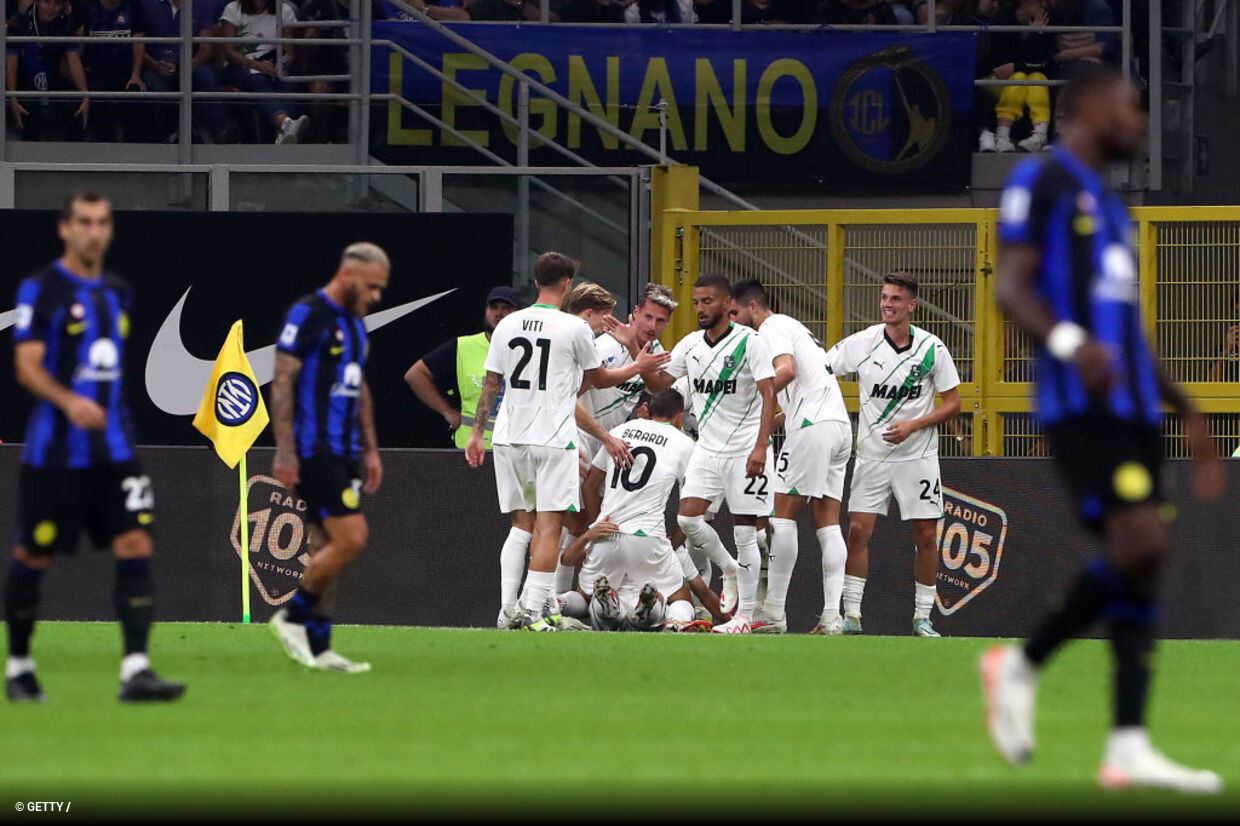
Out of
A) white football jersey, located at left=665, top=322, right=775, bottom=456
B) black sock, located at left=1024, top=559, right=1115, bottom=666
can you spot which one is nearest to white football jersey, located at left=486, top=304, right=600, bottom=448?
white football jersey, located at left=665, top=322, right=775, bottom=456

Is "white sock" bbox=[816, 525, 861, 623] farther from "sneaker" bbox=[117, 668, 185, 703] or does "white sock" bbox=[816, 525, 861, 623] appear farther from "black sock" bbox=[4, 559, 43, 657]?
"black sock" bbox=[4, 559, 43, 657]

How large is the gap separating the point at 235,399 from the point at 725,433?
11.9ft

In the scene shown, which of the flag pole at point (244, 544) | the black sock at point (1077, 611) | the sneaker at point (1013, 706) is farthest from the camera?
the flag pole at point (244, 544)

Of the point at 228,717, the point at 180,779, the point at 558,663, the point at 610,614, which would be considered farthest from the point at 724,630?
the point at 180,779

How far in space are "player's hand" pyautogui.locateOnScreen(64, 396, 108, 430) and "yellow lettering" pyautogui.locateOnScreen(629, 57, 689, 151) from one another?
14.0 metres

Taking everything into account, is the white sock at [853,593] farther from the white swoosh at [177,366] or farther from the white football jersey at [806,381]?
the white swoosh at [177,366]

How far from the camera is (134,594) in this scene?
851 centimetres

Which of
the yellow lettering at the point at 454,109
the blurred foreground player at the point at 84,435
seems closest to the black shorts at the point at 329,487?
the blurred foreground player at the point at 84,435

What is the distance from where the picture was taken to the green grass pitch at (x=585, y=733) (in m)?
6.12

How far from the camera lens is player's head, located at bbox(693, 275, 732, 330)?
14695 mm

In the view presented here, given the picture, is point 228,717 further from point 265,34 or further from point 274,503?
point 265,34

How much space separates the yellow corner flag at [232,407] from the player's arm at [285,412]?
5.78 metres

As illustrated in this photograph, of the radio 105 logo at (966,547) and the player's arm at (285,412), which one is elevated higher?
the player's arm at (285,412)

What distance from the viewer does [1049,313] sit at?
648 cm
